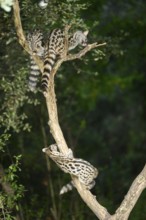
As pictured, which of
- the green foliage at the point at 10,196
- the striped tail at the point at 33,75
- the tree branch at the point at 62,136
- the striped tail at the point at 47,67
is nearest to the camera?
the striped tail at the point at 47,67

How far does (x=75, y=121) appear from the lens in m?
17.6

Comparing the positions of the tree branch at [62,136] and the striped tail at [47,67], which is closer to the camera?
the striped tail at [47,67]

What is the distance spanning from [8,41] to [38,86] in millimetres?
1200

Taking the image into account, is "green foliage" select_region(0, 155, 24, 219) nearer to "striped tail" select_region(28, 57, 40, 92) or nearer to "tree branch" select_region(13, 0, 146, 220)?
"tree branch" select_region(13, 0, 146, 220)

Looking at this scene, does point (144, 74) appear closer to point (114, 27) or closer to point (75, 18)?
point (114, 27)

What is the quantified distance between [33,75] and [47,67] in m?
1.87

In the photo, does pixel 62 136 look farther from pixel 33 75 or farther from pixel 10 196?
pixel 33 75

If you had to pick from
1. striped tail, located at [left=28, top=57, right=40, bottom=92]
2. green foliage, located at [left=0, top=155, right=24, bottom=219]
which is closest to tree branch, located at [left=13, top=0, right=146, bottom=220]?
green foliage, located at [left=0, top=155, right=24, bottom=219]

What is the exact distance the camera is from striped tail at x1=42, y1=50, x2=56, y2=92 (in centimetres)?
884

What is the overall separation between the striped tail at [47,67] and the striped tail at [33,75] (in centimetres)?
120

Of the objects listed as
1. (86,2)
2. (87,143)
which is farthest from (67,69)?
(87,143)

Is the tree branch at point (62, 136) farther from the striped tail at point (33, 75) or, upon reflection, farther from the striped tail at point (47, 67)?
the striped tail at point (33, 75)

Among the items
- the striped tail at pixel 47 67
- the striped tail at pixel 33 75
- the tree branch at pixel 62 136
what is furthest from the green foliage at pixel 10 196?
the striped tail at pixel 33 75

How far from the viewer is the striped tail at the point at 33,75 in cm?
1092
